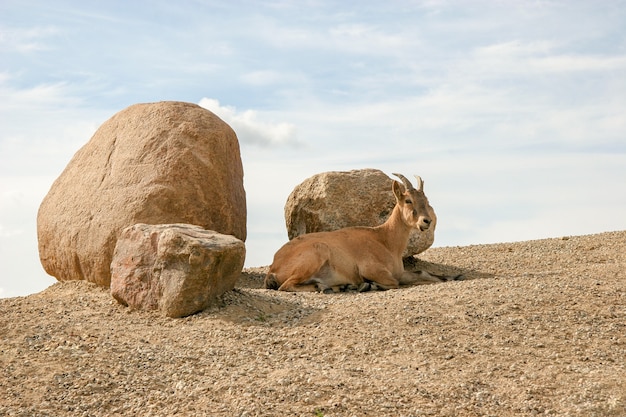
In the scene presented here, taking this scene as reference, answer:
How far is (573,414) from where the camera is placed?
332 inches

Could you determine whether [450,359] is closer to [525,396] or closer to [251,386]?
[525,396]

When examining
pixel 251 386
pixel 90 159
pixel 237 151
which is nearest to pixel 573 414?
pixel 251 386

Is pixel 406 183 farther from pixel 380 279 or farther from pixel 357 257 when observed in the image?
pixel 380 279

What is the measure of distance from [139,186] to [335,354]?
20.8ft

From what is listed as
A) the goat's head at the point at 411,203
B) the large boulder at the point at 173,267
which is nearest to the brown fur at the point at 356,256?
the goat's head at the point at 411,203

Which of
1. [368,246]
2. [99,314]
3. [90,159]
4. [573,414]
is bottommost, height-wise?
[573,414]

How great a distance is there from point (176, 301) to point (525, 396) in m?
5.28

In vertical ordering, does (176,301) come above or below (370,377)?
above

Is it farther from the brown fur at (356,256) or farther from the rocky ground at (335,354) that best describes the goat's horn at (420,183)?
the rocky ground at (335,354)

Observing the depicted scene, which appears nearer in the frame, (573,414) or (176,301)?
(573,414)

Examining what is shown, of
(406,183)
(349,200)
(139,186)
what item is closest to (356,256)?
(406,183)

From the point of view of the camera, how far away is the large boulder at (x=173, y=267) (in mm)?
11914

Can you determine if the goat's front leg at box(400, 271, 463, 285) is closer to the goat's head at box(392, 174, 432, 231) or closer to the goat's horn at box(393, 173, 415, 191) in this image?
the goat's head at box(392, 174, 432, 231)

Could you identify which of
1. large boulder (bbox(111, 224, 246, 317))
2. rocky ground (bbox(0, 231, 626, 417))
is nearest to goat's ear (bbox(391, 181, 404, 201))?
rocky ground (bbox(0, 231, 626, 417))
